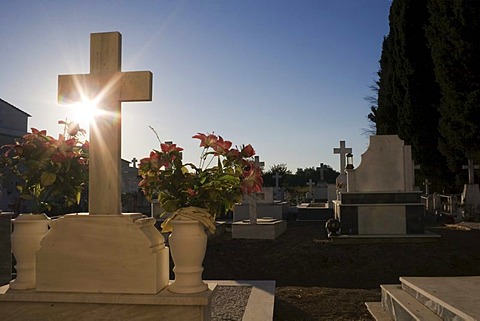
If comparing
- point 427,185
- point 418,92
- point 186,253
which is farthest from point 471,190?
point 186,253

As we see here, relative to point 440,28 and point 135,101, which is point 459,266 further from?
point 440,28

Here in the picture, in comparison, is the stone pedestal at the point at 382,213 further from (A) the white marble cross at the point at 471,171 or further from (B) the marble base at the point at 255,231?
(A) the white marble cross at the point at 471,171

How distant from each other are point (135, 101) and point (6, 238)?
13.9ft

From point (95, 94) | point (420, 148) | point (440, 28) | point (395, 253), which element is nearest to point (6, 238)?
point (95, 94)

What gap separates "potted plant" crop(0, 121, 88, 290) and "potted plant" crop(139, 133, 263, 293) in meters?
0.57

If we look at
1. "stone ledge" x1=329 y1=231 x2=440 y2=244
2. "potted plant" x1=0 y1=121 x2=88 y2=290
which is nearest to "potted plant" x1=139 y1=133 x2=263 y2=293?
"potted plant" x1=0 y1=121 x2=88 y2=290

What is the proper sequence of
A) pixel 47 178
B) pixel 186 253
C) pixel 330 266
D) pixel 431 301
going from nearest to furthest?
1. pixel 186 253
2. pixel 47 178
3. pixel 431 301
4. pixel 330 266

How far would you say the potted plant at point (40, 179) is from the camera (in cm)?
322

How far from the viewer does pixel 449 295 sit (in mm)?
4152

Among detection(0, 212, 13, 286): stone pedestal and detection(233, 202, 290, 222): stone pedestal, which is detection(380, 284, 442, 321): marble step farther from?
detection(233, 202, 290, 222): stone pedestal

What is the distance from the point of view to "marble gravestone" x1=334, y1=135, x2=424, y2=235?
1177 cm

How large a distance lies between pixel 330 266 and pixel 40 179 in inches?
265

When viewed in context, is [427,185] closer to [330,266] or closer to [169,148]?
[330,266]

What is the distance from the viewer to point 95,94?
3172 millimetres
